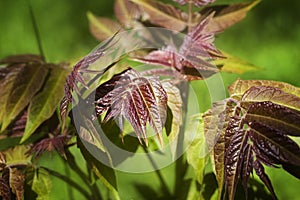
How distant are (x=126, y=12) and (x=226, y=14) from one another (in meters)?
0.21

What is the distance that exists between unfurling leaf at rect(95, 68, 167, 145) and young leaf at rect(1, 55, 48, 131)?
0.16 metres

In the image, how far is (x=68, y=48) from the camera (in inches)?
54.6

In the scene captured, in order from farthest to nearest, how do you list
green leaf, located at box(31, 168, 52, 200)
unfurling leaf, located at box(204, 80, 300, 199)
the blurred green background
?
the blurred green background → green leaf, located at box(31, 168, 52, 200) → unfurling leaf, located at box(204, 80, 300, 199)

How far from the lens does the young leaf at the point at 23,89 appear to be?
0.77 metres

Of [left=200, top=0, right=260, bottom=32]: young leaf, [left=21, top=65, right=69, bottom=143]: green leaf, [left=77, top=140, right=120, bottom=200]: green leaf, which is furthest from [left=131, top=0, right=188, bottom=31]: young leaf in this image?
[left=77, top=140, right=120, bottom=200]: green leaf

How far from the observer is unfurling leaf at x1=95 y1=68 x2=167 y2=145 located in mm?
622

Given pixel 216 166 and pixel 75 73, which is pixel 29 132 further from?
pixel 216 166

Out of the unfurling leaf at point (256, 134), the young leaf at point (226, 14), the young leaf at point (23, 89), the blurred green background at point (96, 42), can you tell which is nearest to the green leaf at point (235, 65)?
the young leaf at point (226, 14)

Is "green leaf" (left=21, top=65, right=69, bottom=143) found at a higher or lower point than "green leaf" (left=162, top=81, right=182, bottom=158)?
higher

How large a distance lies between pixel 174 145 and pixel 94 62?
151 millimetres

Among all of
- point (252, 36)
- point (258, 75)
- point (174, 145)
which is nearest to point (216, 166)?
point (174, 145)

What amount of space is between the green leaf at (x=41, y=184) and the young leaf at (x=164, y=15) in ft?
0.97

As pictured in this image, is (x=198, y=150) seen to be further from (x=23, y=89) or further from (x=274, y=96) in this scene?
(x=23, y=89)

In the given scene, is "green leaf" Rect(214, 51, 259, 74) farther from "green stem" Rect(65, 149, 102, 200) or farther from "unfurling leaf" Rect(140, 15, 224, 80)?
"green stem" Rect(65, 149, 102, 200)
